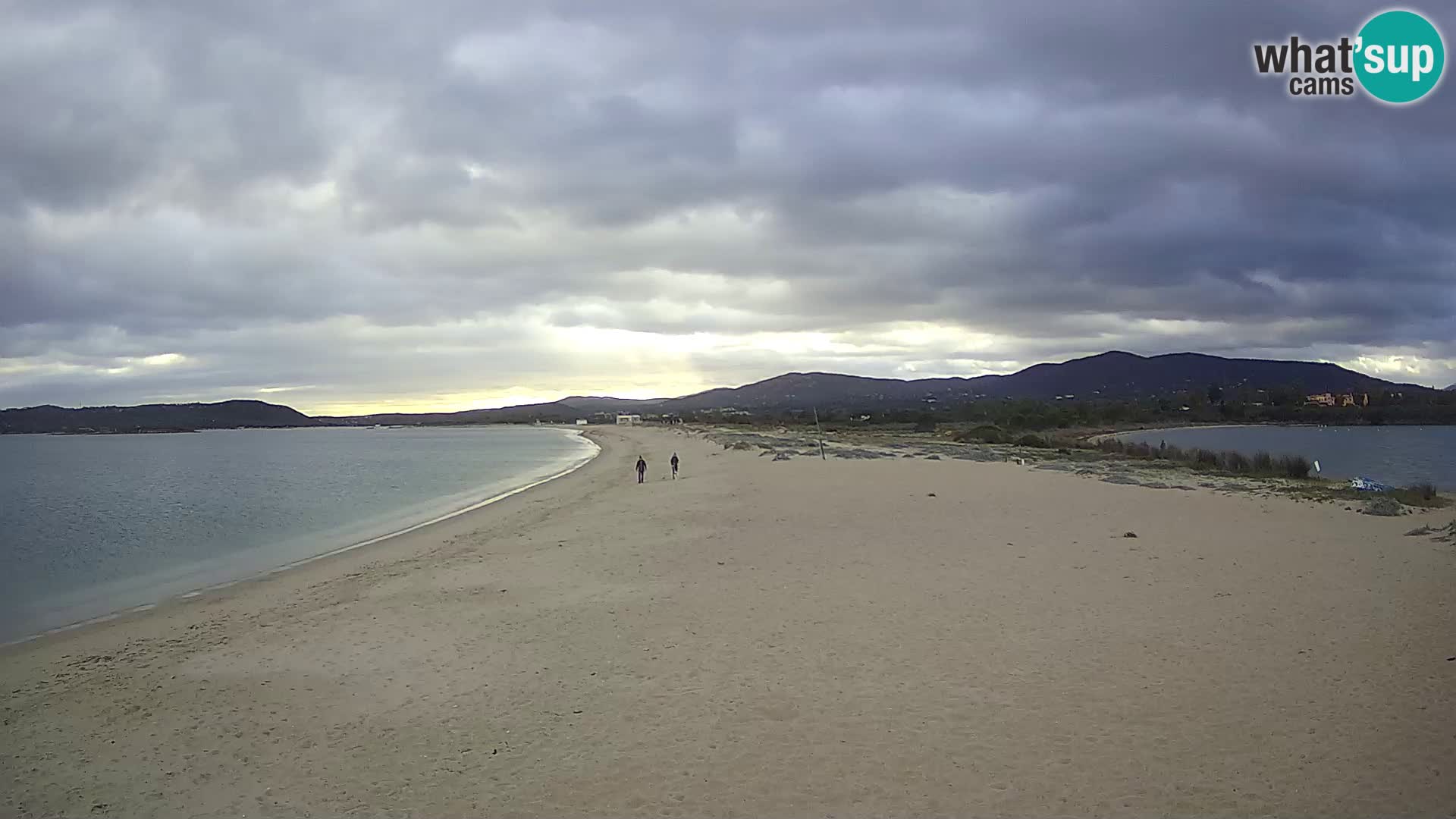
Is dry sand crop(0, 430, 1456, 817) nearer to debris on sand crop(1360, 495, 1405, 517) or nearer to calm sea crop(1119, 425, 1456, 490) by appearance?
debris on sand crop(1360, 495, 1405, 517)

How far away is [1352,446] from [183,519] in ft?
230

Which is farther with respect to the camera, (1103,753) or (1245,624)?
(1245,624)

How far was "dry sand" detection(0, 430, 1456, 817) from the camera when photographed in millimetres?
4984

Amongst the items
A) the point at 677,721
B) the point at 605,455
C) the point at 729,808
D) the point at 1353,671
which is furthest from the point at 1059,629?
the point at 605,455

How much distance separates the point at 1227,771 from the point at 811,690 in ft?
9.28

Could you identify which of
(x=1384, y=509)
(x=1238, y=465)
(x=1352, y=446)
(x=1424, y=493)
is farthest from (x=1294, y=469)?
(x=1352, y=446)

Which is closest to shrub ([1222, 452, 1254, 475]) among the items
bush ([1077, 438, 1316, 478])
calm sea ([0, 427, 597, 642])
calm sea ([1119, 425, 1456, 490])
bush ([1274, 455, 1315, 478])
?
bush ([1077, 438, 1316, 478])

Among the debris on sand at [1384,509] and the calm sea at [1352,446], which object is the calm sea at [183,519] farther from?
the calm sea at [1352,446]

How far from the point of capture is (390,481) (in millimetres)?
39344

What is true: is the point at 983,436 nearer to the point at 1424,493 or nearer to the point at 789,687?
the point at 1424,493

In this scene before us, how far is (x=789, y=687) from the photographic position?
6.71m

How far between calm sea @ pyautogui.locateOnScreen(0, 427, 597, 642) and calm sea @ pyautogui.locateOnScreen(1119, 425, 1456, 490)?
3503 centimetres

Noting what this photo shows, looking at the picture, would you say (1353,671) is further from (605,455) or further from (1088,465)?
(605,455)

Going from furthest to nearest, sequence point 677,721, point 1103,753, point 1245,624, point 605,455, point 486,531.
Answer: point 605,455 → point 486,531 → point 1245,624 → point 677,721 → point 1103,753
